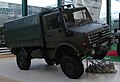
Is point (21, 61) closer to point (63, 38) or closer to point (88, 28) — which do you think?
point (63, 38)

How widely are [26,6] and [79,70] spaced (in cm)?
745

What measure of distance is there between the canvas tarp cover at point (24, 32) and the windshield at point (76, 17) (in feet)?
2.93

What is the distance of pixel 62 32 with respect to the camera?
604 cm

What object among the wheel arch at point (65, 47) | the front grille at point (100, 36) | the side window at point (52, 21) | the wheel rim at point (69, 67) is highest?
the side window at point (52, 21)

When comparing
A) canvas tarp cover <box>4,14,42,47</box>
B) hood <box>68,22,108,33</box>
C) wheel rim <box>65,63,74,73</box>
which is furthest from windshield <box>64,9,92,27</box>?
wheel rim <box>65,63,74,73</box>

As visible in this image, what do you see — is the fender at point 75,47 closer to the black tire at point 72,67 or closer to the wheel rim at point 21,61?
the black tire at point 72,67

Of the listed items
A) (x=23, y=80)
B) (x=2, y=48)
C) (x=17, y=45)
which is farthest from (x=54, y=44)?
(x=2, y=48)

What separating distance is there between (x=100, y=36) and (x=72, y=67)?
1060 millimetres

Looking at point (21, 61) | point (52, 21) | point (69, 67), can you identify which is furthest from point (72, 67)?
point (21, 61)

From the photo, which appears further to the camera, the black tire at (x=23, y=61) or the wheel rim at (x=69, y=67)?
the black tire at (x=23, y=61)

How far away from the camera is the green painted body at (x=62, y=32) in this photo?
5668 millimetres

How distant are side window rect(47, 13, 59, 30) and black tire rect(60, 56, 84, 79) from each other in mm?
927

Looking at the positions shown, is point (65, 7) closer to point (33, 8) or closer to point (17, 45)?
point (17, 45)

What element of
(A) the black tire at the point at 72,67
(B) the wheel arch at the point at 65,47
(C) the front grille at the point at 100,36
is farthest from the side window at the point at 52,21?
(C) the front grille at the point at 100,36
